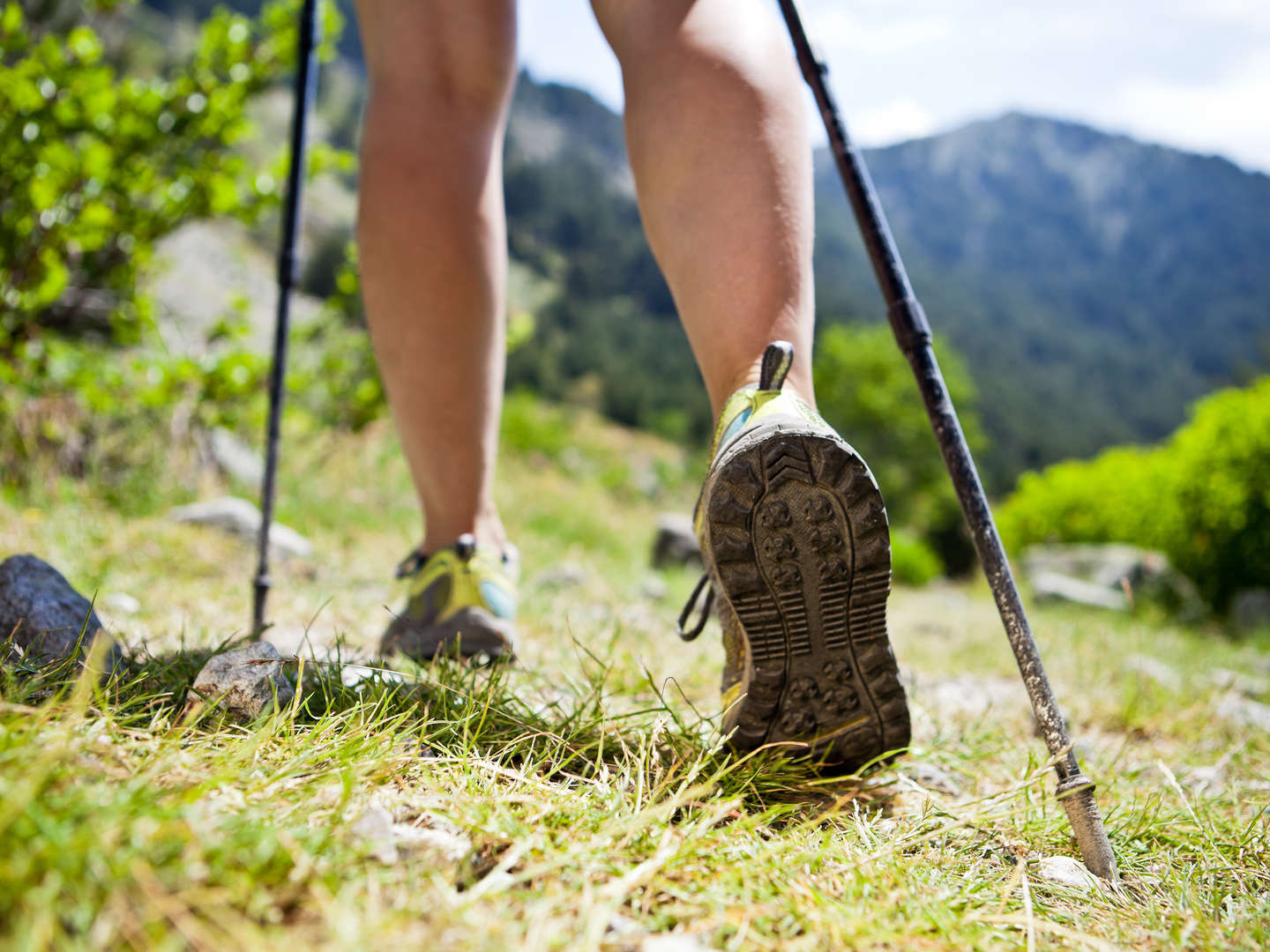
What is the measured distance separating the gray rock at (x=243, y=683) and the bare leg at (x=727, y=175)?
51 centimetres

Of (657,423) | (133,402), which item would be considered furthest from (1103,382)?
(133,402)

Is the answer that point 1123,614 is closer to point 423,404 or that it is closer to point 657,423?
point 423,404

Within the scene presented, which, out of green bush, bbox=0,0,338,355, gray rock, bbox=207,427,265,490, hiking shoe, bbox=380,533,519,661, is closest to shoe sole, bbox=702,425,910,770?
hiking shoe, bbox=380,533,519,661

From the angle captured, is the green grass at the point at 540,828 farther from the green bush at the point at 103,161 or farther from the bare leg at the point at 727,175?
the green bush at the point at 103,161

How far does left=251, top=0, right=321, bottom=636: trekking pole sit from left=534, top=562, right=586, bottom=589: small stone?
1.08m

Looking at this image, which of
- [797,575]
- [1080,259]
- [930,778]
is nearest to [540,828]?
[797,575]

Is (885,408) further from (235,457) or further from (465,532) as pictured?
(465,532)

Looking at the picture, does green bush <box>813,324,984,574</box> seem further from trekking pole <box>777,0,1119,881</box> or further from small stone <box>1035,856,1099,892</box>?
small stone <box>1035,856,1099,892</box>

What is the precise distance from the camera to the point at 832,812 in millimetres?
675

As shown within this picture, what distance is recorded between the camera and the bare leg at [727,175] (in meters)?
0.83

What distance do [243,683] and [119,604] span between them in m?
0.92

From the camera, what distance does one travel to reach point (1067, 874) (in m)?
0.68

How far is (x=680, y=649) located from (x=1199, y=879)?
0.95 m

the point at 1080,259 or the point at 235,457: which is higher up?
the point at 1080,259
